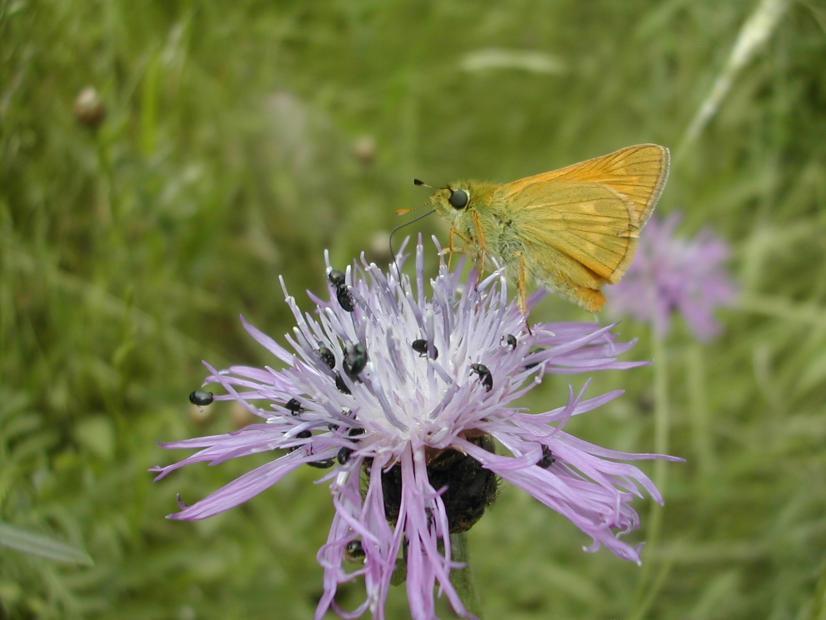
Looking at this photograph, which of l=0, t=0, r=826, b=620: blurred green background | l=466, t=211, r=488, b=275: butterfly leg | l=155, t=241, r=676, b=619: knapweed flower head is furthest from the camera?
l=0, t=0, r=826, b=620: blurred green background

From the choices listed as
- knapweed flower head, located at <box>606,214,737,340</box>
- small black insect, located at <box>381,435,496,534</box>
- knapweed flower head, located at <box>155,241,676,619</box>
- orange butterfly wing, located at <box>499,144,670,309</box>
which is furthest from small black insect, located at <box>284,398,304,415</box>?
knapweed flower head, located at <box>606,214,737,340</box>

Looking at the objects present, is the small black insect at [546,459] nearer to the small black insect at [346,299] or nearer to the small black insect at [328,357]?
the small black insect at [328,357]

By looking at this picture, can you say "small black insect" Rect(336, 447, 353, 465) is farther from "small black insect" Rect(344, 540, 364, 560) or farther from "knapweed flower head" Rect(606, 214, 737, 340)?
"knapweed flower head" Rect(606, 214, 737, 340)

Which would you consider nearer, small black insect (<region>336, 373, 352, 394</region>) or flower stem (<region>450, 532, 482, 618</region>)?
flower stem (<region>450, 532, 482, 618</region>)

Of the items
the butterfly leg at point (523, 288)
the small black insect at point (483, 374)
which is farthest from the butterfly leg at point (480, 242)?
the small black insect at point (483, 374)

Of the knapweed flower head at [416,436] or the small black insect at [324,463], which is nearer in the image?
the knapweed flower head at [416,436]

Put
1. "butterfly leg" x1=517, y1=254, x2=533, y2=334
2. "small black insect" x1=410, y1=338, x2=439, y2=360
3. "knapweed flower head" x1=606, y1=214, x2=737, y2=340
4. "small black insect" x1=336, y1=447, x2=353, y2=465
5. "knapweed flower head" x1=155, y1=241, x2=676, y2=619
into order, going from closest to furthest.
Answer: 1. "knapweed flower head" x1=155, y1=241, x2=676, y2=619
2. "small black insect" x1=336, y1=447, x2=353, y2=465
3. "small black insect" x1=410, y1=338, x2=439, y2=360
4. "butterfly leg" x1=517, y1=254, x2=533, y2=334
5. "knapweed flower head" x1=606, y1=214, x2=737, y2=340

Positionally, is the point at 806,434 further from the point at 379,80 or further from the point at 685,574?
the point at 379,80

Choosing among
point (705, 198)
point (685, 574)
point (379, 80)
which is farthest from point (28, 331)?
point (705, 198)
